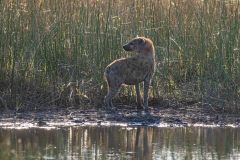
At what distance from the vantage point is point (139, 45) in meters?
10.9

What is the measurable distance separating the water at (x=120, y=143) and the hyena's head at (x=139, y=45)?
5.48 ft

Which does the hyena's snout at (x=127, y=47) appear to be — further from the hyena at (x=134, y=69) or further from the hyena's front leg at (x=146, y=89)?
the hyena's front leg at (x=146, y=89)

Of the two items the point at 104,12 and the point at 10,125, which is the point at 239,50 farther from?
the point at 10,125

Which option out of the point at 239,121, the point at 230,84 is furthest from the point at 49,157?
the point at 230,84

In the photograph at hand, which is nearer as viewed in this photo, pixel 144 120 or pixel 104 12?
pixel 144 120

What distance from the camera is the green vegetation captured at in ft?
34.9

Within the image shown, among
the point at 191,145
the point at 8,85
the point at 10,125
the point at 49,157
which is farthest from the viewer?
the point at 8,85

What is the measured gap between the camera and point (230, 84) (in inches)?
422

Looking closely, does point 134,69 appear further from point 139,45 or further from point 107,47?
point 107,47

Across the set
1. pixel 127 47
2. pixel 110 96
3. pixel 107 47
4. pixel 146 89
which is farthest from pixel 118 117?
pixel 107 47

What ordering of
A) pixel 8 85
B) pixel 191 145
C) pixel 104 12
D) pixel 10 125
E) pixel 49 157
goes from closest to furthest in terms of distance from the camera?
pixel 49 157, pixel 191 145, pixel 10 125, pixel 8 85, pixel 104 12

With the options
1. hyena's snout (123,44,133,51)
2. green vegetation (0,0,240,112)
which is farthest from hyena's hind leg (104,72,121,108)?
hyena's snout (123,44,133,51)

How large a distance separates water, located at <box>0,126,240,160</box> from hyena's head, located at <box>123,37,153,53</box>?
1672 millimetres

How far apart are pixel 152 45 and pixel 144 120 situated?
1449mm
